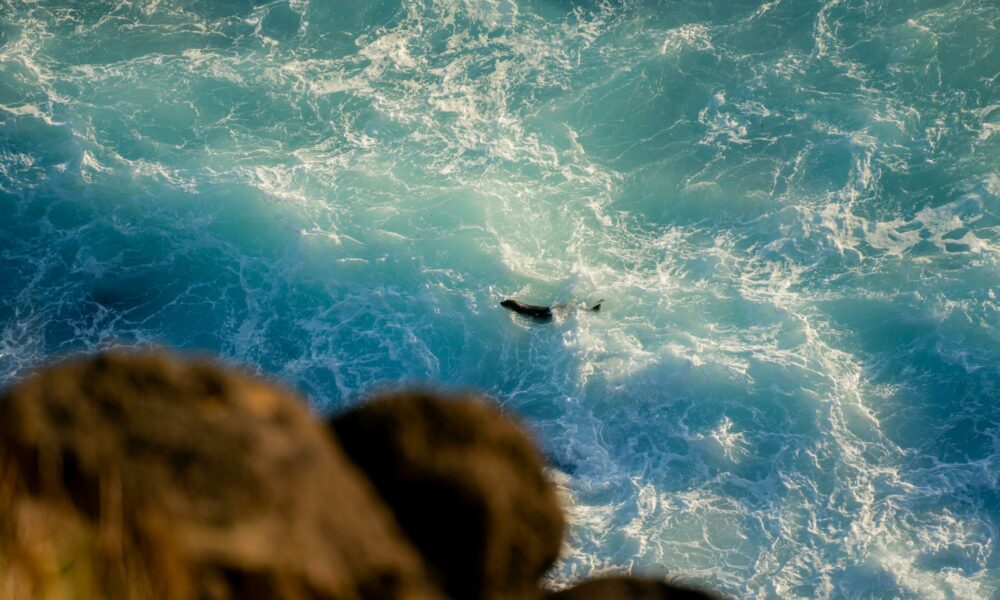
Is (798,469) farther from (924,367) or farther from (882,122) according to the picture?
(882,122)

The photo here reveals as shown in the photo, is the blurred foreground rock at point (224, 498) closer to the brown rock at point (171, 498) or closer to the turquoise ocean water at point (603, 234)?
the brown rock at point (171, 498)

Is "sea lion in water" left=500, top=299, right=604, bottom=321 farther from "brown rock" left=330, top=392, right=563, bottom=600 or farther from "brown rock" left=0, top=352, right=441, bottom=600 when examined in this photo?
"brown rock" left=0, top=352, right=441, bottom=600

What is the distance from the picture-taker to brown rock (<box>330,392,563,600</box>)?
23.0ft

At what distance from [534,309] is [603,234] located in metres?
3.80

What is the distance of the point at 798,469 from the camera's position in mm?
23484

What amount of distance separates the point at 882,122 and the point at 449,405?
28.1 m

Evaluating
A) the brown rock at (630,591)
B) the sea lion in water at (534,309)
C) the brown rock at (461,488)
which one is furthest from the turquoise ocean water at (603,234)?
the brown rock at (461,488)

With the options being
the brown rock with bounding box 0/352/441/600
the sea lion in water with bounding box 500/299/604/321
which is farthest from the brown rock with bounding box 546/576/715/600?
the sea lion in water with bounding box 500/299/604/321

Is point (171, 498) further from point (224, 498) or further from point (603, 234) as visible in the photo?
point (603, 234)

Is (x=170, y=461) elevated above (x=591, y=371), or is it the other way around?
(x=170, y=461)

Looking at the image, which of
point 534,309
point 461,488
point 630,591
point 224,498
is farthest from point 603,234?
point 224,498

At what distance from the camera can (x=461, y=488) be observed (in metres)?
7.05

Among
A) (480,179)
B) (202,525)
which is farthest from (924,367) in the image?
(202,525)

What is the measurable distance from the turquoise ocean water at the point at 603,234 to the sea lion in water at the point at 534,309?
→ 294mm
